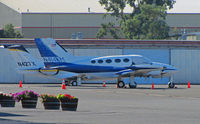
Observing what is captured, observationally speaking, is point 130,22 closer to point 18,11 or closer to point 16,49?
point 18,11

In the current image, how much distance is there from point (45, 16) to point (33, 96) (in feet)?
244

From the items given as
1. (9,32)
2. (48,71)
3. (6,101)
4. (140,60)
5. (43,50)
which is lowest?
(48,71)

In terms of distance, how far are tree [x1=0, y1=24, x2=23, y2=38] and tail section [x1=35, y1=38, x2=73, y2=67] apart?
165 feet

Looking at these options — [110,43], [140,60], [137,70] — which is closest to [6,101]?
[137,70]

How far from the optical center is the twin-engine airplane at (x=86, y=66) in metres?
44.0

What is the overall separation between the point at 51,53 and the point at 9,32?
2109 inches

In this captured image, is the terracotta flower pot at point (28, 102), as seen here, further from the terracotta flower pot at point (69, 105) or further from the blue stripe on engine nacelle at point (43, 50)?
the blue stripe on engine nacelle at point (43, 50)

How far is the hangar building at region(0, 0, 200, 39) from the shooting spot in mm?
95000

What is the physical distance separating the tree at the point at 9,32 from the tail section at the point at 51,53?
50439 mm

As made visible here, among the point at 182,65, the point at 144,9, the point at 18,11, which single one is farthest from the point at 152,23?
the point at 182,65

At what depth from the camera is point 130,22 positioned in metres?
91.2

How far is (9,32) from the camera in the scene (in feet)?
322

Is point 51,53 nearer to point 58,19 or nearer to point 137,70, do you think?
point 137,70

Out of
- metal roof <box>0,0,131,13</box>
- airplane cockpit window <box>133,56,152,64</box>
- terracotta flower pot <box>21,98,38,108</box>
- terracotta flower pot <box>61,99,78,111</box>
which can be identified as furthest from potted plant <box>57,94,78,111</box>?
metal roof <box>0,0,131,13</box>
